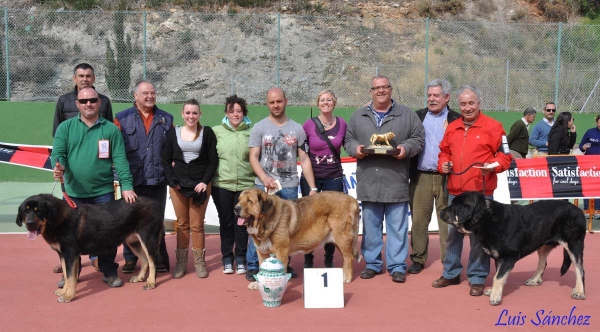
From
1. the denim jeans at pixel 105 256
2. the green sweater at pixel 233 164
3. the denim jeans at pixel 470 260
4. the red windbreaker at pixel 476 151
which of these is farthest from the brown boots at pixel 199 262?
the red windbreaker at pixel 476 151

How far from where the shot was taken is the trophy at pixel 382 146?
648 centimetres

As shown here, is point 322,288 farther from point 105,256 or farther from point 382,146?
point 105,256

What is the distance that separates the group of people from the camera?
6504 mm

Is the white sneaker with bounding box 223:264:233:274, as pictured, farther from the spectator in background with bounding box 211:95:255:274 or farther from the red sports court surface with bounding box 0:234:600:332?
the red sports court surface with bounding box 0:234:600:332

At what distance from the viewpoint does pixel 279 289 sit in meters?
5.73

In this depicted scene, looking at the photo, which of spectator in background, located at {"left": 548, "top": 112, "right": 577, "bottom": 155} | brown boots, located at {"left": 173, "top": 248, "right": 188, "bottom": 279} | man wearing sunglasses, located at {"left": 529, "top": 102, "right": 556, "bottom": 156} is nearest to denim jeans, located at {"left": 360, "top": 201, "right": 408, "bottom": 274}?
brown boots, located at {"left": 173, "top": 248, "right": 188, "bottom": 279}

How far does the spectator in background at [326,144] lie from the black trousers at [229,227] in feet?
3.26

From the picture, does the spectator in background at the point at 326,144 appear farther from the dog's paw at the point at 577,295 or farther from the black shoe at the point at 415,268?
the dog's paw at the point at 577,295

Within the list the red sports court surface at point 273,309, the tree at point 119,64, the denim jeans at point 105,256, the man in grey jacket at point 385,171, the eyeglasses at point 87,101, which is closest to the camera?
the red sports court surface at point 273,309

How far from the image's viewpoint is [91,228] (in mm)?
6191

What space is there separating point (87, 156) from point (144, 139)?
751 millimetres

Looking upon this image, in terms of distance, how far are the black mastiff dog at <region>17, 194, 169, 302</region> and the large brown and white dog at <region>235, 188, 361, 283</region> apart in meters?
1.17

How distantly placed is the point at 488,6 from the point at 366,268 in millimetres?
25242

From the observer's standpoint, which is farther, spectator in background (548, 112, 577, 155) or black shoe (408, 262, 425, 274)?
spectator in background (548, 112, 577, 155)
